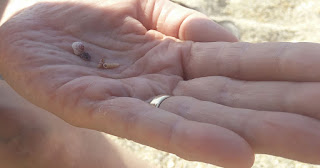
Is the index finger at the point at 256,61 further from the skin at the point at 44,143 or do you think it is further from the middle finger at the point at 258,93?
the skin at the point at 44,143

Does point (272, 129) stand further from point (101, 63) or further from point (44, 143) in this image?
point (44, 143)

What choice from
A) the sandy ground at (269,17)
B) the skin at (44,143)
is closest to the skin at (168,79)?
the skin at (44,143)

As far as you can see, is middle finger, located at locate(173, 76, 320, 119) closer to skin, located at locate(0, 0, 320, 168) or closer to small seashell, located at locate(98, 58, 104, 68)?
skin, located at locate(0, 0, 320, 168)

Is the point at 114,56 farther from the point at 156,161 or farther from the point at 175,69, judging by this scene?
the point at 156,161

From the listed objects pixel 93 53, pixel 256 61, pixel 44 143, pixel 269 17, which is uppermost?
pixel 256 61

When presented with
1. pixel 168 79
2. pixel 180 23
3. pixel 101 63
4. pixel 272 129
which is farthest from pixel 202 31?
pixel 272 129
